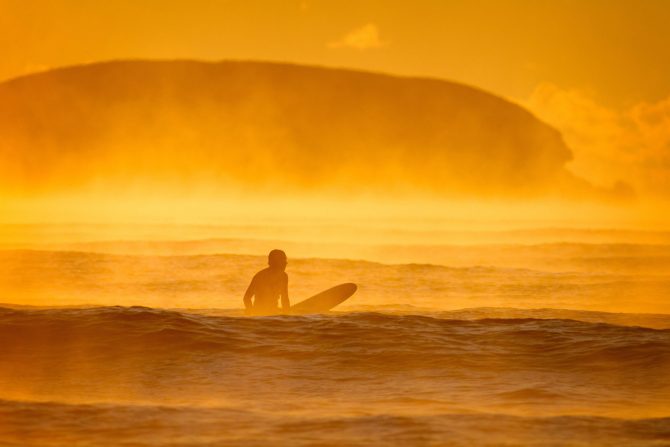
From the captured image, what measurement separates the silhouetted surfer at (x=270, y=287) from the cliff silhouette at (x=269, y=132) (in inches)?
2050

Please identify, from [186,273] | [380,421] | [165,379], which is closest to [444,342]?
[165,379]

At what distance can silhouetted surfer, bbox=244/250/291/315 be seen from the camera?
13680 millimetres

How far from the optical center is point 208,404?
8836 millimetres

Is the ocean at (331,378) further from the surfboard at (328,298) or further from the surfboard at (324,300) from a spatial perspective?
the surfboard at (328,298)

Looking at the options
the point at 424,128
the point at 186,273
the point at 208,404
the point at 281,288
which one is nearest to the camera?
the point at 208,404

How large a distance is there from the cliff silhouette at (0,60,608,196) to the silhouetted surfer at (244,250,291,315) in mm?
A: 52060

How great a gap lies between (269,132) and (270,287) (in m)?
59.8

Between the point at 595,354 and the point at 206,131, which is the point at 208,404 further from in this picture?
the point at 206,131

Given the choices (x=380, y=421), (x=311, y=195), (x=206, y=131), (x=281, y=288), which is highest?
(x=206, y=131)

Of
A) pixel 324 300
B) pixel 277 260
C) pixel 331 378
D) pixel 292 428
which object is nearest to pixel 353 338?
pixel 277 260

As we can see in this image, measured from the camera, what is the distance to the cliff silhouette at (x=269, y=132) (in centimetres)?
6744

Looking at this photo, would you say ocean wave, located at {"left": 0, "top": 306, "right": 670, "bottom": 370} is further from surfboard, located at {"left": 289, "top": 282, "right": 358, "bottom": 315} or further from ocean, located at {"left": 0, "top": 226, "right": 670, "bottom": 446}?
surfboard, located at {"left": 289, "top": 282, "right": 358, "bottom": 315}

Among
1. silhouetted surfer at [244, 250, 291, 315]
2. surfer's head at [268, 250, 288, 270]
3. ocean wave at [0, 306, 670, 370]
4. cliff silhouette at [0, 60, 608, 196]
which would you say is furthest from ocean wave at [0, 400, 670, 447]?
cliff silhouette at [0, 60, 608, 196]

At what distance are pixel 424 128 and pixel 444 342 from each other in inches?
2426
